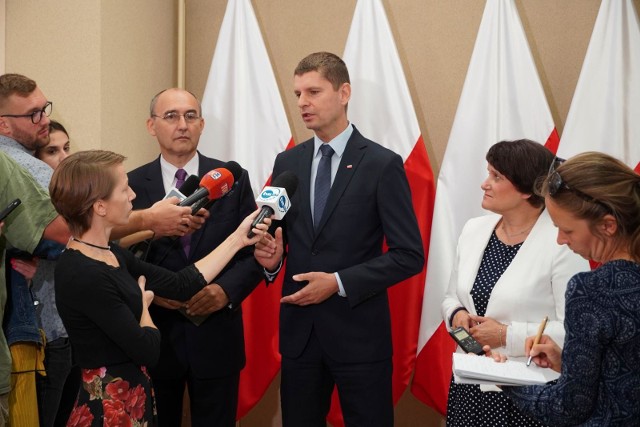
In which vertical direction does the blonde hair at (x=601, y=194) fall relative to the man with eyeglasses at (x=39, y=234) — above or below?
above

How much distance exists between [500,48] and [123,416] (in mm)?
2713

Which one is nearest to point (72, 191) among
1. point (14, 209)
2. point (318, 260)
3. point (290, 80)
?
point (14, 209)

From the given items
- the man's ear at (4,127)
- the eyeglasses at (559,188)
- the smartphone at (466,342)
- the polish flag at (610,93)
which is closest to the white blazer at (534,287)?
the smartphone at (466,342)

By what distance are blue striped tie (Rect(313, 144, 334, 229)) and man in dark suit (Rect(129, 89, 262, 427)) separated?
0.37 meters

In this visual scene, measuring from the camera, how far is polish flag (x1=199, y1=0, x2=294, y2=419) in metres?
4.12

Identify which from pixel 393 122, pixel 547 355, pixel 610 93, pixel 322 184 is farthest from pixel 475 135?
pixel 547 355

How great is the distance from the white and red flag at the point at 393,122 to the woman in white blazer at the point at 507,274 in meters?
0.82

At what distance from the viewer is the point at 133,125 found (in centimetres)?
418

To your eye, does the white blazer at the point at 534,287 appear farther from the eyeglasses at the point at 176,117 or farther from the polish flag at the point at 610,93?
the eyeglasses at the point at 176,117

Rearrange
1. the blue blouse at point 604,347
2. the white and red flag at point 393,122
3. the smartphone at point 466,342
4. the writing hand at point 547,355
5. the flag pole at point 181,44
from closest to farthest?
the blue blouse at point 604,347
the writing hand at point 547,355
the smartphone at point 466,342
the white and red flag at point 393,122
the flag pole at point 181,44

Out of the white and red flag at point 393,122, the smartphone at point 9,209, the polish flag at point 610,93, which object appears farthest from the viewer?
the white and red flag at point 393,122

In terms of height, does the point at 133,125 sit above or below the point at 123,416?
above

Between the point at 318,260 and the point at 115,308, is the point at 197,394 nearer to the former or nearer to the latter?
the point at 318,260

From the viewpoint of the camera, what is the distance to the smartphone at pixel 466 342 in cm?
244
